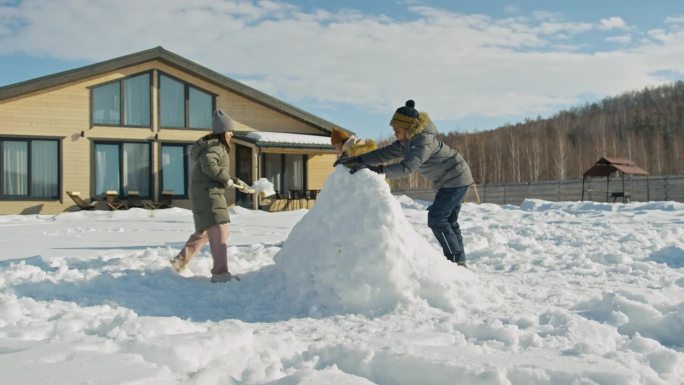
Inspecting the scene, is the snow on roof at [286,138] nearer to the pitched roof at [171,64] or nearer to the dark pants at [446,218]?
the pitched roof at [171,64]

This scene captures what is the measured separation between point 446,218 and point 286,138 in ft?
43.3

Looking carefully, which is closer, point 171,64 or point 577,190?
point 171,64

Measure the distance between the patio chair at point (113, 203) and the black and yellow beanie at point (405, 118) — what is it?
13.4m

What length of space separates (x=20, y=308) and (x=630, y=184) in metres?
39.8

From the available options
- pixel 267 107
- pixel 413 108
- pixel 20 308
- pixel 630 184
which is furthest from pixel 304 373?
pixel 630 184

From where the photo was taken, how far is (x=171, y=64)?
17.9 meters

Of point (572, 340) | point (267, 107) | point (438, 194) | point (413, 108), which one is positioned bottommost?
point (572, 340)

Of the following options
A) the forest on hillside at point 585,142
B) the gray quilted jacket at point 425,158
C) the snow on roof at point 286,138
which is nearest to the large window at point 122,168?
the snow on roof at point 286,138

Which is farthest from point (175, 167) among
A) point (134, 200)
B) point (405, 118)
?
point (405, 118)

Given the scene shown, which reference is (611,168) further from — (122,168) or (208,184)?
(208,184)

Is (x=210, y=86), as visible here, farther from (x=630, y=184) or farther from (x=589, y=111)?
(x=589, y=111)

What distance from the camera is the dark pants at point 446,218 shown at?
18.2 feet

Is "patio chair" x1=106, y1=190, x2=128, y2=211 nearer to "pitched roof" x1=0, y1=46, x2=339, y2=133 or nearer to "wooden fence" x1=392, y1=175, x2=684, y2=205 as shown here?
"pitched roof" x1=0, y1=46, x2=339, y2=133

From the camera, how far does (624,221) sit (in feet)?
37.5
